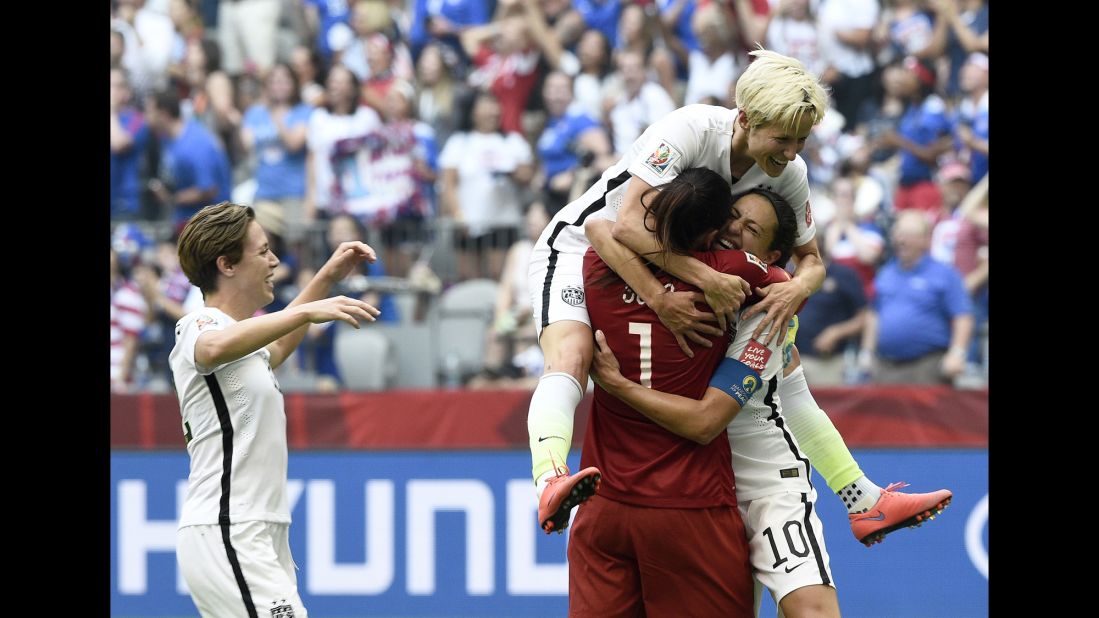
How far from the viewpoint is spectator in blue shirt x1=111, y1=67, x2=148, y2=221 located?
38.2ft

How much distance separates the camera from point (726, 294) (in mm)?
4430

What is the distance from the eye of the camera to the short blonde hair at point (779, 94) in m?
4.44

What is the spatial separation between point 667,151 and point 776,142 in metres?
0.37

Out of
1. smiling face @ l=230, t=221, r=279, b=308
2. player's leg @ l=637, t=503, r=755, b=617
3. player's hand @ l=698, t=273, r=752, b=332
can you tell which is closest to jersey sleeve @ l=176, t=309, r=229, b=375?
smiling face @ l=230, t=221, r=279, b=308

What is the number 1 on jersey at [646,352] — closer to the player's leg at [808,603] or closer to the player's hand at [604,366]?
the player's hand at [604,366]

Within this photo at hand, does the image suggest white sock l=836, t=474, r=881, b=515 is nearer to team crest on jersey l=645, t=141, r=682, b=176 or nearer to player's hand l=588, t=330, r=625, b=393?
player's hand l=588, t=330, r=625, b=393

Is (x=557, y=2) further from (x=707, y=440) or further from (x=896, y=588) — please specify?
(x=707, y=440)

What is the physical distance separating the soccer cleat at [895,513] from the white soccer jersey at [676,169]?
103cm

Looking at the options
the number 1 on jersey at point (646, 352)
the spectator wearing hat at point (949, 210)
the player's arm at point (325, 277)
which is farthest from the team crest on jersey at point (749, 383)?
the spectator wearing hat at point (949, 210)

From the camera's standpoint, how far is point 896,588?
8812 mm

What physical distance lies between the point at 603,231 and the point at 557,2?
25.5 ft

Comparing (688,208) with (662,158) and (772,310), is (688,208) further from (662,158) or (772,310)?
(772,310)

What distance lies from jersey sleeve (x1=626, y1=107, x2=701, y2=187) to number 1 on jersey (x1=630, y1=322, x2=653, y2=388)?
487 mm

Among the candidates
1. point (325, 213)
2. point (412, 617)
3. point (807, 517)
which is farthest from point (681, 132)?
point (325, 213)
